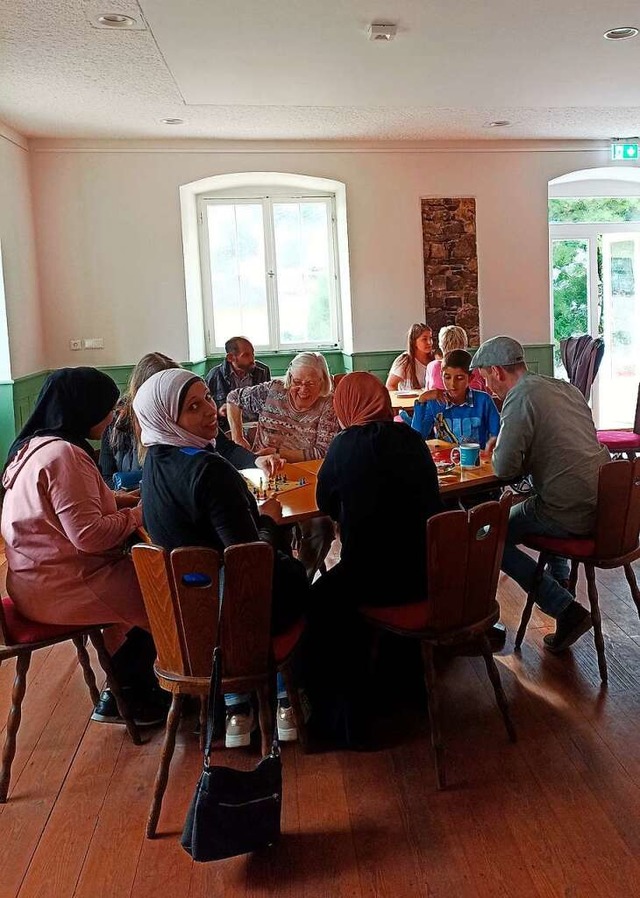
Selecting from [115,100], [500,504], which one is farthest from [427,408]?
[115,100]

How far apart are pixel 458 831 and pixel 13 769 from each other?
1.39 meters

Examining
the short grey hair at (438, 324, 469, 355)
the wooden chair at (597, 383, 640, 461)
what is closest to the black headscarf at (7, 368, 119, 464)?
the short grey hair at (438, 324, 469, 355)

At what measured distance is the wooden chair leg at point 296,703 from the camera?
2.46 meters

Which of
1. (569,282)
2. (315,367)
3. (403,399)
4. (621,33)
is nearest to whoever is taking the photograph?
(315,367)

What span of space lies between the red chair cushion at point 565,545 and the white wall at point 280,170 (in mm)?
4495

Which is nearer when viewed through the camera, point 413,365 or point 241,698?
point 241,698

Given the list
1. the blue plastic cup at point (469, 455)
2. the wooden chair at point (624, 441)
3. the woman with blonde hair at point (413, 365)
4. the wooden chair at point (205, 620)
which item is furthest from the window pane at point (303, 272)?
the wooden chair at point (205, 620)

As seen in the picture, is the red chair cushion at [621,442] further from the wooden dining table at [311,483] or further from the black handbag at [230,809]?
the black handbag at [230,809]

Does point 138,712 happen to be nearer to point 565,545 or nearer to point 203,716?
point 203,716

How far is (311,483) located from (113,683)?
1.06 meters

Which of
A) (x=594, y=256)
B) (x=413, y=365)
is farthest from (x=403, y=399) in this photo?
(x=594, y=256)

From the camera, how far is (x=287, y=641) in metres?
2.34

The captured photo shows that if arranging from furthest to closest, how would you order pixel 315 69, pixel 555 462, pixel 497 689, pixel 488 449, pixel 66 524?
pixel 315 69 < pixel 488 449 < pixel 555 462 < pixel 497 689 < pixel 66 524

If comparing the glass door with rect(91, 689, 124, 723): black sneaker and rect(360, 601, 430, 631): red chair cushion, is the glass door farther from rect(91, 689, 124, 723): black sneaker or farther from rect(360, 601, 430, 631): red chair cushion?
rect(91, 689, 124, 723): black sneaker
